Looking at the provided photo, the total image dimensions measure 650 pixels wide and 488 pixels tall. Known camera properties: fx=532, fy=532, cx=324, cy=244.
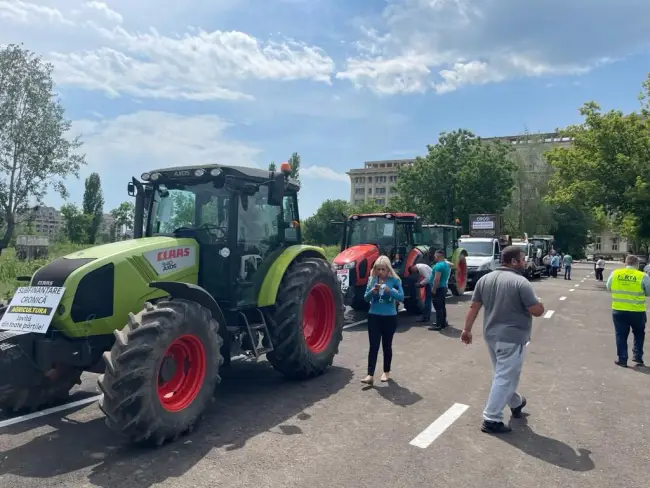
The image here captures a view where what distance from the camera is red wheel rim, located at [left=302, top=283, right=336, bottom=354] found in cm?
744

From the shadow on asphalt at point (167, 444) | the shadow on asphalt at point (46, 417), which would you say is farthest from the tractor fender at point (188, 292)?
the shadow on asphalt at point (46, 417)

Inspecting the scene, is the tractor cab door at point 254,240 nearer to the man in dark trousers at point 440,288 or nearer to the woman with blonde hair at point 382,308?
the woman with blonde hair at point 382,308

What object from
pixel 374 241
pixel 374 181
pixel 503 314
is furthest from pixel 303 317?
pixel 374 181

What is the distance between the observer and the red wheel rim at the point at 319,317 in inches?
293

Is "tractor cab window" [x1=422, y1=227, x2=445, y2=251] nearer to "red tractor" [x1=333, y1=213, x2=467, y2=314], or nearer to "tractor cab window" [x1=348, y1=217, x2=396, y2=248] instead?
"red tractor" [x1=333, y1=213, x2=467, y2=314]

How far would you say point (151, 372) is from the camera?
4.36m

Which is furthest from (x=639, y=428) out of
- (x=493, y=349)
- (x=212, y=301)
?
(x=212, y=301)

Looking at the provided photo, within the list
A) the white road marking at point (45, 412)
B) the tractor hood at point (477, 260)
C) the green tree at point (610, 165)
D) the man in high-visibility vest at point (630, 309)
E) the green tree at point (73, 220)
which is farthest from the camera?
the green tree at point (73, 220)

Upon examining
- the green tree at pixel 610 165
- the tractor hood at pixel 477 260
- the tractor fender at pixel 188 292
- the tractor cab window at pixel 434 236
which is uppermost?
the green tree at pixel 610 165

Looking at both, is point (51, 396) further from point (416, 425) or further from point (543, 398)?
point (543, 398)

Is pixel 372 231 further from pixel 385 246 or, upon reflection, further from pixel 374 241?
pixel 385 246

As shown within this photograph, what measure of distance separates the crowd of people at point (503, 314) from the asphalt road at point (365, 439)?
0.33m

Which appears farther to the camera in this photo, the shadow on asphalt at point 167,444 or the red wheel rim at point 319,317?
the red wheel rim at point 319,317

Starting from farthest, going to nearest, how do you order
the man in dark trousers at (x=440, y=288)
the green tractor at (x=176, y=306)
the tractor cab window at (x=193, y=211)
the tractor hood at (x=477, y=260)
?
the tractor hood at (x=477, y=260), the man in dark trousers at (x=440, y=288), the tractor cab window at (x=193, y=211), the green tractor at (x=176, y=306)
